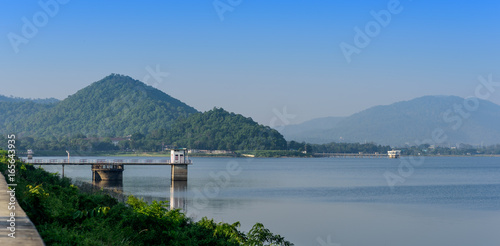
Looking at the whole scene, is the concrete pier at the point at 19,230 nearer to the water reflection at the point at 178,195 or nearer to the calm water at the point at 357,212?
the calm water at the point at 357,212

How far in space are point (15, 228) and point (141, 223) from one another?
215 inches

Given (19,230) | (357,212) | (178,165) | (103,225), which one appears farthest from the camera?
(178,165)

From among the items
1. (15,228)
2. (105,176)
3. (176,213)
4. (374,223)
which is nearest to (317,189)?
(105,176)

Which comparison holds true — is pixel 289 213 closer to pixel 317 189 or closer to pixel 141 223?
pixel 317 189

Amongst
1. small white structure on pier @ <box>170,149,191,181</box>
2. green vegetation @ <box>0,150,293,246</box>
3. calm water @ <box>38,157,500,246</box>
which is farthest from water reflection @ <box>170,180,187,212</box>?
green vegetation @ <box>0,150,293,246</box>

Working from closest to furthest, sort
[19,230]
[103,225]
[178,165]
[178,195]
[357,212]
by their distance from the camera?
[19,230], [103,225], [357,212], [178,195], [178,165]

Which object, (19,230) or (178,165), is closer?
(19,230)

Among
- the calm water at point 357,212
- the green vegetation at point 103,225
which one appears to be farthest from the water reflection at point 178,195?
the green vegetation at point 103,225

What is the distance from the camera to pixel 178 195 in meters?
67.4

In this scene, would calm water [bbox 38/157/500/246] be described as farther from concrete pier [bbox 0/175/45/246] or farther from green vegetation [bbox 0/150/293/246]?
concrete pier [bbox 0/175/45/246]

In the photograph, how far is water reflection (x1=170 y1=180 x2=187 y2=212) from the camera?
185 ft

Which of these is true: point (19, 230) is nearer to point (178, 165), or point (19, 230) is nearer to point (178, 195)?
point (178, 195)

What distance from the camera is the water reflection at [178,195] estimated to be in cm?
5640

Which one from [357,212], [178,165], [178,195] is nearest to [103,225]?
[357,212]
